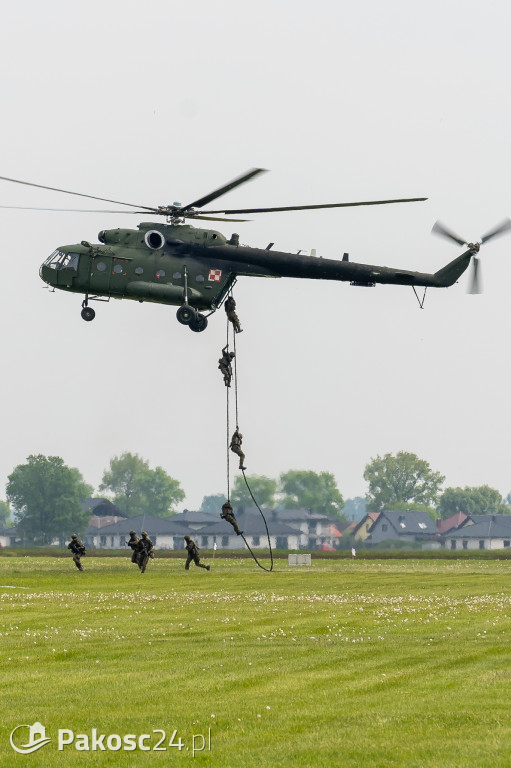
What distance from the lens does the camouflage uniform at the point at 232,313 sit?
41156mm

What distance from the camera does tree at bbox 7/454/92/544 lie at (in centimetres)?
18138

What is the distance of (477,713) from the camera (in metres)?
16.5

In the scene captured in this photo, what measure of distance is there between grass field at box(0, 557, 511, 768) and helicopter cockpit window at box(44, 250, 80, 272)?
12.7m

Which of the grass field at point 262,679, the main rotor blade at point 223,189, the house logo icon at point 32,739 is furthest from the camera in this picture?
the main rotor blade at point 223,189

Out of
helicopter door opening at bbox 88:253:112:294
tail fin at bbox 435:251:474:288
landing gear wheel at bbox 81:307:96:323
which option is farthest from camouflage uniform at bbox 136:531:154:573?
tail fin at bbox 435:251:474:288

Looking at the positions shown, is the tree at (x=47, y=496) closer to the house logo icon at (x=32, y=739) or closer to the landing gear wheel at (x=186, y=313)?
the landing gear wheel at (x=186, y=313)

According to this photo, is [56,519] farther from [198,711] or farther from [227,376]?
[198,711]

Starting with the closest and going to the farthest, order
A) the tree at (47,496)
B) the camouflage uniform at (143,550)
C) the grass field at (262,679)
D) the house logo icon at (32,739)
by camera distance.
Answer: the grass field at (262,679)
the house logo icon at (32,739)
the camouflage uniform at (143,550)
the tree at (47,496)

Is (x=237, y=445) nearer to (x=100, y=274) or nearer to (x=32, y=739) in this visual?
(x=100, y=274)

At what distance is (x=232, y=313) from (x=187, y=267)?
2380 mm

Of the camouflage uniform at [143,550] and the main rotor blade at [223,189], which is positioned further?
the camouflage uniform at [143,550]

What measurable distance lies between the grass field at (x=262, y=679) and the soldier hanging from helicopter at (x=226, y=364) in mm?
7661

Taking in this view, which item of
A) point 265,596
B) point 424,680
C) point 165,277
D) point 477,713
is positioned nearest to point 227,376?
point 165,277

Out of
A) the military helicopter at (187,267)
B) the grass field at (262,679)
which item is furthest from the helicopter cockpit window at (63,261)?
the grass field at (262,679)
